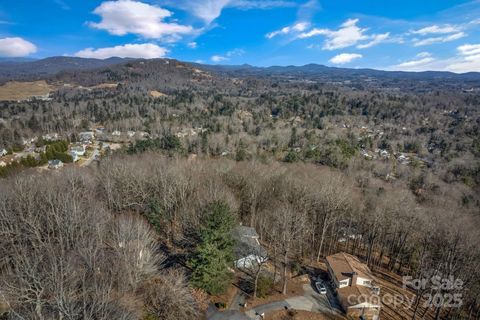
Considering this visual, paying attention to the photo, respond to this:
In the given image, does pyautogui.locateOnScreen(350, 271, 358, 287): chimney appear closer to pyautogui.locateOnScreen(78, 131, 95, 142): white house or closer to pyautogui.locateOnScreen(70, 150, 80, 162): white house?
pyautogui.locateOnScreen(70, 150, 80, 162): white house

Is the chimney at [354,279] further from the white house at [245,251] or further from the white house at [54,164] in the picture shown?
the white house at [54,164]

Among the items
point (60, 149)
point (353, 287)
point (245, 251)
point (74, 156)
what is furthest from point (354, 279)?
point (60, 149)

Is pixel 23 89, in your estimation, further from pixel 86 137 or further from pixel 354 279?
pixel 354 279

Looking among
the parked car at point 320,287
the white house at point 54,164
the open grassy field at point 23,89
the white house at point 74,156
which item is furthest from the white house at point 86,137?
the open grassy field at point 23,89

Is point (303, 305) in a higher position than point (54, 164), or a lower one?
higher

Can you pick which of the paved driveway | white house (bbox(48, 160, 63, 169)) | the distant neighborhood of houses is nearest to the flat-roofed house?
the paved driveway

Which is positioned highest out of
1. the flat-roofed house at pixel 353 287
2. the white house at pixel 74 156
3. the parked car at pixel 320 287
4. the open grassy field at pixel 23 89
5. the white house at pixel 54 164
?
the open grassy field at pixel 23 89

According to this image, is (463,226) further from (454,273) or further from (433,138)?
(433,138)
